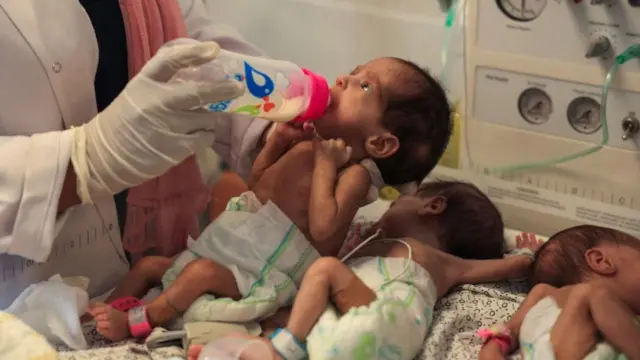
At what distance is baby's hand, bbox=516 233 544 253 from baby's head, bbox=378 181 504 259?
0.17 feet

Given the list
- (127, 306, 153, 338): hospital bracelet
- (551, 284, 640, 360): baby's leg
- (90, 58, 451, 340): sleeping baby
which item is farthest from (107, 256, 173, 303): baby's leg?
(551, 284, 640, 360): baby's leg

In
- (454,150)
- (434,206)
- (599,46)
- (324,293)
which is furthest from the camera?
(454,150)

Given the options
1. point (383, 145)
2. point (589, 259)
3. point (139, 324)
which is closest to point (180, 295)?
point (139, 324)

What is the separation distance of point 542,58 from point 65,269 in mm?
915

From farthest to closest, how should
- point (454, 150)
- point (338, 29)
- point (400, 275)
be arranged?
point (338, 29), point (454, 150), point (400, 275)

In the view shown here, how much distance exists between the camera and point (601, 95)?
1412 mm

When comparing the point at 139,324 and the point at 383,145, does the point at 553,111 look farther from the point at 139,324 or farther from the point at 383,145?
the point at 139,324

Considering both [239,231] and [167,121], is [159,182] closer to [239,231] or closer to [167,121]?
[239,231]

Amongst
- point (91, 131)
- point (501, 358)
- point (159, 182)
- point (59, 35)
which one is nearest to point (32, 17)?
point (59, 35)

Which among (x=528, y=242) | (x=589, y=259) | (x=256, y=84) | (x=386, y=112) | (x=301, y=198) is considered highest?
(x=256, y=84)

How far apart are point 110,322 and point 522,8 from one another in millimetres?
901

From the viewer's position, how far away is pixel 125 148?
1.04 meters

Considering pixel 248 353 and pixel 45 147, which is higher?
pixel 45 147

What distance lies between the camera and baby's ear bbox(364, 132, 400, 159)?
128cm
